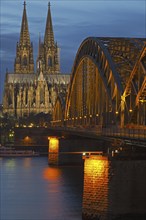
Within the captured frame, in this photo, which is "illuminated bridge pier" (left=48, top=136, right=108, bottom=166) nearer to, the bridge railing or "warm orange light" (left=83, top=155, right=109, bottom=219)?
the bridge railing

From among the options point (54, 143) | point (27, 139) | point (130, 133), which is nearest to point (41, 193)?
point (130, 133)

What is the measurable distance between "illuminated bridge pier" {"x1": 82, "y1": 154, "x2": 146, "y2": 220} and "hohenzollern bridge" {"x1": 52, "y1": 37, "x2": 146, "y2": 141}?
2457 mm

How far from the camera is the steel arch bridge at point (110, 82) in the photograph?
154ft

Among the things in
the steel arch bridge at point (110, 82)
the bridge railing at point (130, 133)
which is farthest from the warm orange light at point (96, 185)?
the steel arch bridge at point (110, 82)

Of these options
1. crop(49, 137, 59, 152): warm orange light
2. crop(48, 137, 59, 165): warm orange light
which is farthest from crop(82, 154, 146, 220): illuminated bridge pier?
crop(49, 137, 59, 152): warm orange light

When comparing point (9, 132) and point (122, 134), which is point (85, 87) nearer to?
point (122, 134)

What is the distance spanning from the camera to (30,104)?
193m

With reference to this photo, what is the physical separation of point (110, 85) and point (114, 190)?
2504 cm

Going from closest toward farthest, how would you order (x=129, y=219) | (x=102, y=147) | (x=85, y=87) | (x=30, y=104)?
(x=129, y=219)
(x=85, y=87)
(x=102, y=147)
(x=30, y=104)

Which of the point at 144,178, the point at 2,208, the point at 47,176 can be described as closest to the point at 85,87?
the point at 47,176

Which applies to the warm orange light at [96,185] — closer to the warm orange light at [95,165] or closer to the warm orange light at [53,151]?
the warm orange light at [95,165]

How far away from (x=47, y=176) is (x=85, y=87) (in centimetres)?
1545

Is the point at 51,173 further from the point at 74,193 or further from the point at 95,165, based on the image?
the point at 95,165

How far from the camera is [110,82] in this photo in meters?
60.1
